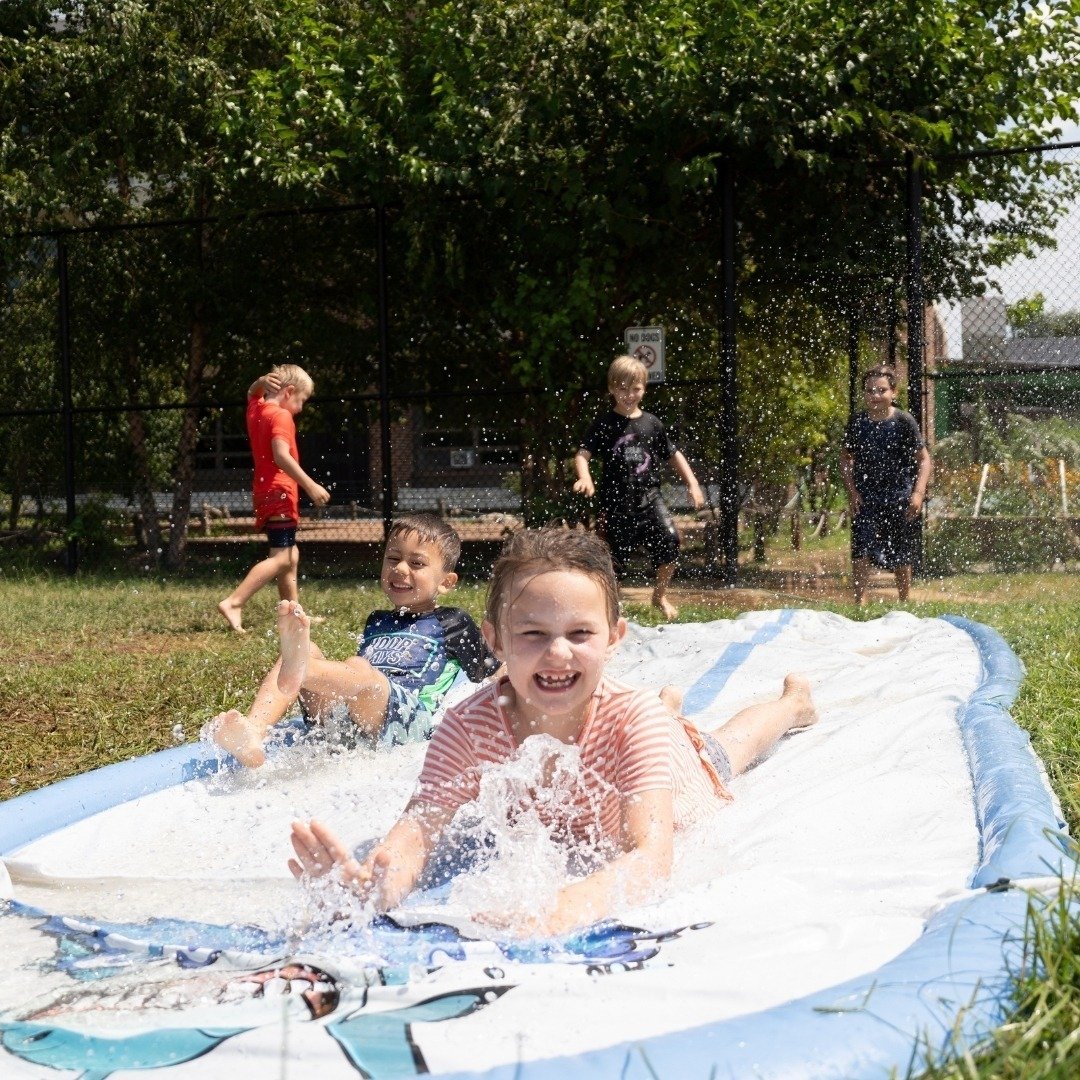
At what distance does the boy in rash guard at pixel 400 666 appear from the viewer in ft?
11.9

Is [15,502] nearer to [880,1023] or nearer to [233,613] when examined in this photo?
[233,613]

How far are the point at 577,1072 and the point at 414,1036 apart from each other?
0.28 meters

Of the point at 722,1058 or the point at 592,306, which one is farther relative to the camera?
the point at 592,306

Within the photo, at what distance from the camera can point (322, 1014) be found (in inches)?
74.0

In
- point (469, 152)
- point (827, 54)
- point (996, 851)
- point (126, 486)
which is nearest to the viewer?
point (996, 851)

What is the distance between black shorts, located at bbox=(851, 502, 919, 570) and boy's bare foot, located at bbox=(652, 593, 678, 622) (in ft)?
3.62

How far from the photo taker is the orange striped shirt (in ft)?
8.46

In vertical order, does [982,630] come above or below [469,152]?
below

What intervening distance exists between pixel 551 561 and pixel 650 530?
15.5ft

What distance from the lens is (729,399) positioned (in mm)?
8602

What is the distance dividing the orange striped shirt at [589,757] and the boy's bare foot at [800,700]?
121cm

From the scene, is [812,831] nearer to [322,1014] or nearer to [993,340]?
[322,1014]

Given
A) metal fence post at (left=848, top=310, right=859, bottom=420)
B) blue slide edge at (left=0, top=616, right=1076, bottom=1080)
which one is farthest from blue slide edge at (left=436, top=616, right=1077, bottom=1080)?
metal fence post at (left=848, top=310, right=859, bottom=420)

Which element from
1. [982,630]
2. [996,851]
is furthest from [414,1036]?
[982,630]
